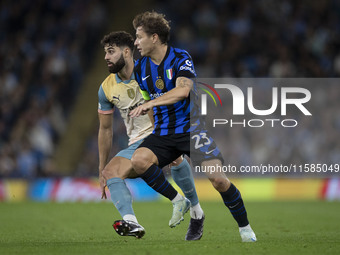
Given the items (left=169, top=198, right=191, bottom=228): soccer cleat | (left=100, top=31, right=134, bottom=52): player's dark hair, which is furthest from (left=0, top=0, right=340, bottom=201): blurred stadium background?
(left=169, top=198, right=191, bottom=228): soccer cleat

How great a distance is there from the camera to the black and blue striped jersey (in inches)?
299

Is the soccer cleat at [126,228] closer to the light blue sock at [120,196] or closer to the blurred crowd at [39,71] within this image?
the light blue sock at [120,196]

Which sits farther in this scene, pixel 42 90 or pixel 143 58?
pixel 42 90

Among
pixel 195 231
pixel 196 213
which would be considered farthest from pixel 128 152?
pixel 195 231

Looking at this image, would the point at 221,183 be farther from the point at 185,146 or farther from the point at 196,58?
the point at 196,58

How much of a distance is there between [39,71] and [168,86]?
474 inches

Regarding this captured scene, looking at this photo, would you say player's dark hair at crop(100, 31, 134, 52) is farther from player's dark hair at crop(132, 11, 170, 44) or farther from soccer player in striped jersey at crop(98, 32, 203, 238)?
player's dark hair at crop(132, 11, 170, 44)

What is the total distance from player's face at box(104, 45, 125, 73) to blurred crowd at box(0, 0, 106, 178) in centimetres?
855

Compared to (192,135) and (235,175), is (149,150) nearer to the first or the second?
(192,135)

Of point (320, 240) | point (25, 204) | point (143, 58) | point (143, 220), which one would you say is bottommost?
point (25, 204)

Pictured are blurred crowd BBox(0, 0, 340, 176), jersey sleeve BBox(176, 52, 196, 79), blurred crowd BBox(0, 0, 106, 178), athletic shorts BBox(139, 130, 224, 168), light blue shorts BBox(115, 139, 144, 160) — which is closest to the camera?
jersey sleeve BBox(176, 52, 196, 79)

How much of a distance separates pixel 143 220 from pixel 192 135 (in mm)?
4095

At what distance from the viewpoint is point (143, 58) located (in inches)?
314

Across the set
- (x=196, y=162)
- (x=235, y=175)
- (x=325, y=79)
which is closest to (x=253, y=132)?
(x=235, y=175)
